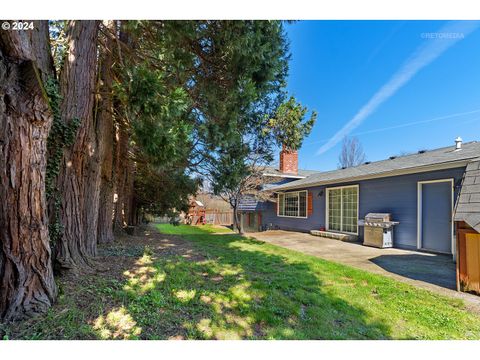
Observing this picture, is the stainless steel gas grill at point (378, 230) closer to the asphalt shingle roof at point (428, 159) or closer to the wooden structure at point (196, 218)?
the asphalt shingle roof at point (428, 159)

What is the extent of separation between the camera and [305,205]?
1237cm

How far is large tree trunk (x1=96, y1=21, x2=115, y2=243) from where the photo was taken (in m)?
4.45

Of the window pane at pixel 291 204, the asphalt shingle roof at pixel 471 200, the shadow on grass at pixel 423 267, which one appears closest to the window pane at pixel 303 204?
the window pane at pixel 291 204

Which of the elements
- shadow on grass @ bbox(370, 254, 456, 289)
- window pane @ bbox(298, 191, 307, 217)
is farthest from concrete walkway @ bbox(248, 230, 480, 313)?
window pane @ bbox(298, 191, 307, 217)

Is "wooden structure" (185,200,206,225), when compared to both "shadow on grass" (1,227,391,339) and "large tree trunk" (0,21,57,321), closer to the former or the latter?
"shadow on grass" (1,227,391,339)

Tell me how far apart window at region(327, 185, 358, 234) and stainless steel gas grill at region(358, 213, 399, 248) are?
1.24 meters

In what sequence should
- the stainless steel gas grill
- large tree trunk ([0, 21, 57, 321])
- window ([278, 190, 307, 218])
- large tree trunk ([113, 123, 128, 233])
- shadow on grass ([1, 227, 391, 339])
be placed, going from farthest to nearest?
window ([278, 190, 307, 218]), the stainless steel gas grill, large tree trunk ([113, 123, 128, 233]), shadow on grass ([1, 227, 391, 339]), large tree trunk ([0, 21, 57, 321])

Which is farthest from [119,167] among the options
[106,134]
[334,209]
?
[334,209]

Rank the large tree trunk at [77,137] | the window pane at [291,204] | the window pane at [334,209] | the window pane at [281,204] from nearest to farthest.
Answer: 1. the large tree trunk at [77,137]
2. the window pane at [334,209]
3. the window pane at [291,204]
4. the window pane at [281,204]

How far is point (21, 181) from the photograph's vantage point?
230cm

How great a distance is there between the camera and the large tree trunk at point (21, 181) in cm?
221

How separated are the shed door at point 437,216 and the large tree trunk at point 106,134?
8.17 metres

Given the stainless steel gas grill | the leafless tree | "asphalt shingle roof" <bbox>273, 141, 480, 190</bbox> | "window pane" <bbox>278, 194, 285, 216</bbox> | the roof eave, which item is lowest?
the stainless steel gas grill
